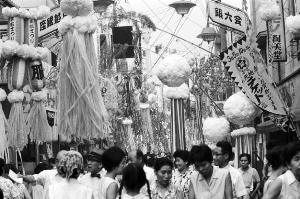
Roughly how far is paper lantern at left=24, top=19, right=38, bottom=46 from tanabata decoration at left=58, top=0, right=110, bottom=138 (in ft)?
15.7

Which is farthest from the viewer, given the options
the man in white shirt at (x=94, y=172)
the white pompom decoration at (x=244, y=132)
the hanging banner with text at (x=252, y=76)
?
the white pompom decoration at (x=244, y=132)

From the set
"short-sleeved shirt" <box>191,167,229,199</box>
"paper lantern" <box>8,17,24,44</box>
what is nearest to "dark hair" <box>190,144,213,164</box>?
"short-sleeved shirt" <box>191,167,229,199</box>

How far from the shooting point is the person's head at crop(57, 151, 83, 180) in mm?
7898

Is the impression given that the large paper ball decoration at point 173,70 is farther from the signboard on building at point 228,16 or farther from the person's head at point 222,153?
the person's head at point 222,153

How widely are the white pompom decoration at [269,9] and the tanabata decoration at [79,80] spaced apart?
420 cm

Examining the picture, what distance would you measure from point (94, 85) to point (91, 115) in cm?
56

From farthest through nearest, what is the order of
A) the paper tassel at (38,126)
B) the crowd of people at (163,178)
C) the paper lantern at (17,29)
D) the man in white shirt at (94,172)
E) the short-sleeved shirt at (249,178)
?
the paper lantern at (17,29) → the paper tassel at (38,126) → the short-sleeved shirt at (249,178) → the man in white shirt at (94,172) → the crowd of people at (163,178)

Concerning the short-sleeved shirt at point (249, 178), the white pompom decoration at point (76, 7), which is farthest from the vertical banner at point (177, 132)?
the white pompom decoration at point (76, 7)

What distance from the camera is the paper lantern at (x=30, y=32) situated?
61.3 ft

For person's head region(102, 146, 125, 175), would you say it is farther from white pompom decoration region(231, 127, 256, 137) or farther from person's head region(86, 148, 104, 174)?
white pompom decoration region(231, 127, 256, 137)

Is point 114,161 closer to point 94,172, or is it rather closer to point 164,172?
point 164,172

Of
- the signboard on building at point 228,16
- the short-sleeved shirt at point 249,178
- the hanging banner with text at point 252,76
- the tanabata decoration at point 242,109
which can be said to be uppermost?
the signboard on building at point 228,16

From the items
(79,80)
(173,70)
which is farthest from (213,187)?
(173,70)

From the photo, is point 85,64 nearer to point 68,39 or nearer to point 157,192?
point 68,39
